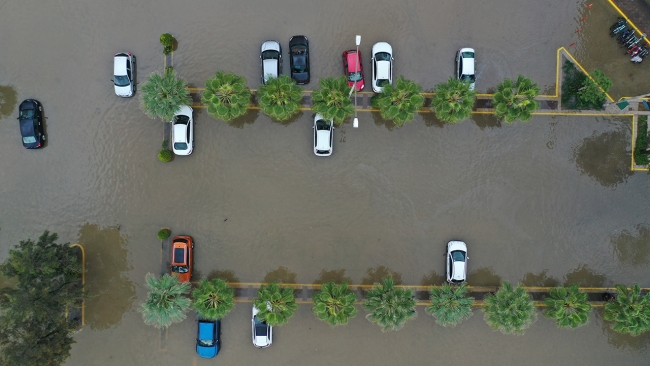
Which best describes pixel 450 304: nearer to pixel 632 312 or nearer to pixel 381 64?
pixel 632 312

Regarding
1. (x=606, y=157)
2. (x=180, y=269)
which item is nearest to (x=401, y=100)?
(x=606, y=157)

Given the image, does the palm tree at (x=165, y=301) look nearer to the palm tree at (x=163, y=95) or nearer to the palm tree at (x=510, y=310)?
the palm tree at (x=163, y=95)

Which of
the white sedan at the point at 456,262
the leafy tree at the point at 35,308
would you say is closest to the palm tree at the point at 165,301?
the leafy tree at the point at 35,308

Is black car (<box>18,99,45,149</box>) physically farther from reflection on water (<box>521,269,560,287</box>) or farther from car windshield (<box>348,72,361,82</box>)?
reflection on water (<box>521,269,560,287</box>)

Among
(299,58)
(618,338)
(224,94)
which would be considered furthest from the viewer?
(618,338)

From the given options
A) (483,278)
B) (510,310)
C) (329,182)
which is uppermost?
(329,182)

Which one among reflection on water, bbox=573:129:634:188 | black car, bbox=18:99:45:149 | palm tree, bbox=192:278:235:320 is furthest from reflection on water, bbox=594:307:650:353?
black car, bbox=18:99:45:149

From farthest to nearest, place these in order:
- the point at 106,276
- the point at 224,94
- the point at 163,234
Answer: the point at 106,276
the point at 163,234
the point at 224,94
